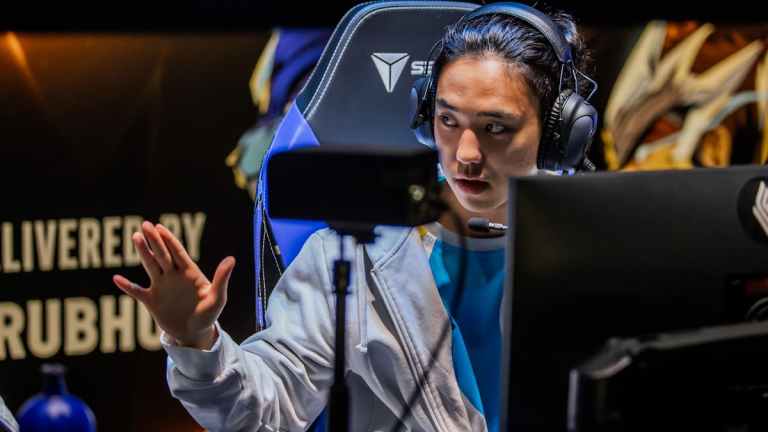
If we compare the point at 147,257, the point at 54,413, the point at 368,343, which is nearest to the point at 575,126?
the point at 368,343

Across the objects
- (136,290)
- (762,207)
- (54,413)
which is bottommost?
(54,413)

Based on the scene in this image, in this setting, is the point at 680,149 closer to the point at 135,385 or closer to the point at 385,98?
the point at 135,385

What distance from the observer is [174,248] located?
3.83 ft

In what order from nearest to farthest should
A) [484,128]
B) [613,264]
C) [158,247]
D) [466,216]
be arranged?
[613,264] → [158,247] → [484,128] → [466,216]

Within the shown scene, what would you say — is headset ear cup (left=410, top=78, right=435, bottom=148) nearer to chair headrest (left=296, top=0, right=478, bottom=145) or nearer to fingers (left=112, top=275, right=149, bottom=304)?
chair headrest (left=296, top=0, right=478, bottom=145)

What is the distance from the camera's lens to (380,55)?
5.39 feet

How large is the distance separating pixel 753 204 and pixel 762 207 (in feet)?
0.03

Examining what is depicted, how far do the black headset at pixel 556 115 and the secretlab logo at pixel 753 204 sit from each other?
18.7 inches

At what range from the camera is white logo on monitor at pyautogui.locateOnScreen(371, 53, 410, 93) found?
1.64 m

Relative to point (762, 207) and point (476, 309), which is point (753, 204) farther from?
point (476, 309)

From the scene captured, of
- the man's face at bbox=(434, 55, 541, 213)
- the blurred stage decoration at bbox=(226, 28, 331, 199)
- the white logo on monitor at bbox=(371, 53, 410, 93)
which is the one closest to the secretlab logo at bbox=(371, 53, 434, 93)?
the white logo on monitor at bbox=(371, 53, 410, 93)

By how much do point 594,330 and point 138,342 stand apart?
2.25 metres

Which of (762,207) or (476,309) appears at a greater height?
(762,207)

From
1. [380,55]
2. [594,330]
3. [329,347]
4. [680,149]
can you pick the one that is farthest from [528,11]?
[680,149]
